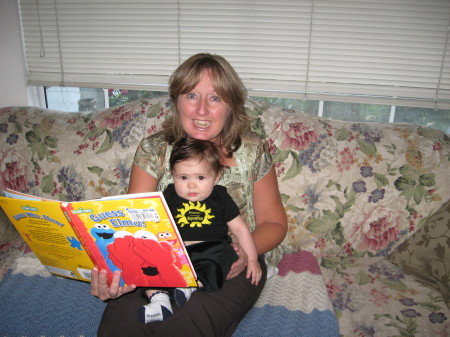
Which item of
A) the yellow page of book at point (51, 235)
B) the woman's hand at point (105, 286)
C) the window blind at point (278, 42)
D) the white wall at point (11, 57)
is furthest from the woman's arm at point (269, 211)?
the white wall at point (11, 57)

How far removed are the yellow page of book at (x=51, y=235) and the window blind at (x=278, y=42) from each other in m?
1.34

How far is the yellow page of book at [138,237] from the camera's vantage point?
33.3 inches

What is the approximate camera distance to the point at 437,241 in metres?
1.42

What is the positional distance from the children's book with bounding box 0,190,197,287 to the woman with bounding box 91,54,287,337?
88mm

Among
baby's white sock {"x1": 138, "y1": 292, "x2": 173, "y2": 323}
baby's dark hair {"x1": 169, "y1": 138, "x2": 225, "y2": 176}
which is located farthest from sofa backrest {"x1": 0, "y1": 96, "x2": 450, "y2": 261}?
baby's white sock {"x1": 138, "y1": 292, "x2": 173, "y2": 323}

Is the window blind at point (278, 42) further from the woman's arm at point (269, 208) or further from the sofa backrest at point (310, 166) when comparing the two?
the woman's arm at point (269, 208)

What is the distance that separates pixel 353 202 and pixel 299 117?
513mm

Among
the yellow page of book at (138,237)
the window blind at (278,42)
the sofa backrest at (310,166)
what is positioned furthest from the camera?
the window blind at (278,42)

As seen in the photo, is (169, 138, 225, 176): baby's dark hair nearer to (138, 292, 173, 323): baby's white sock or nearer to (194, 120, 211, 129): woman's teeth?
(194, 120, 211, 129): woman's teeth

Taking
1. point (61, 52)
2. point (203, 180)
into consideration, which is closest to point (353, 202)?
point (203, 180)

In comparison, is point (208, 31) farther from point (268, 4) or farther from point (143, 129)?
point (143, 129)

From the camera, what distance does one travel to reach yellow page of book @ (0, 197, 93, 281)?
923 millimetres

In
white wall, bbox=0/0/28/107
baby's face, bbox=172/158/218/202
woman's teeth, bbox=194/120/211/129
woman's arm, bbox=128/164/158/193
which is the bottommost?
woman's arm, bbox=128/164/158/193

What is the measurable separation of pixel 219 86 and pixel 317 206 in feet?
2.60
